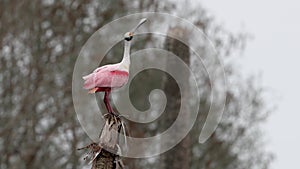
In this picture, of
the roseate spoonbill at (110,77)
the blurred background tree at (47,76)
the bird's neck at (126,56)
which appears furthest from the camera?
the blurred background tree at (47,76)

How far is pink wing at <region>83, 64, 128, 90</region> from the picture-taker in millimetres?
10047

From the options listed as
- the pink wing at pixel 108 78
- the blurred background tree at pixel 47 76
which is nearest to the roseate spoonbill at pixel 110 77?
the pink wing at pixel 108 78

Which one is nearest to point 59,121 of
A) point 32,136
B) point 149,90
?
point 32,136

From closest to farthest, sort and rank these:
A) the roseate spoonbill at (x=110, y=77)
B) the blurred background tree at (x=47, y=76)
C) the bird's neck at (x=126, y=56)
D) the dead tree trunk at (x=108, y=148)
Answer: the dead tree trunk at (x=108, y=148) → the bird's neck at (x=126, y=56) → the roseate spoonbill at (x=110, y=77) → the blurred background tree at (x=47, y=76)

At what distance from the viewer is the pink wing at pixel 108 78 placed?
33.0 feet

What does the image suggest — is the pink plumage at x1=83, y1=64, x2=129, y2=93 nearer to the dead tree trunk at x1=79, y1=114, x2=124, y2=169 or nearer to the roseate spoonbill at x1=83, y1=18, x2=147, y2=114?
the roseate spoonbill at x1=83, y1=18, x2=147, y2=114

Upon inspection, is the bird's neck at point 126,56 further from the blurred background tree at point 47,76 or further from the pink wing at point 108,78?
the blurred background tree at point 47,76

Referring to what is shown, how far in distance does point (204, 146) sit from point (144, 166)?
3.46 m

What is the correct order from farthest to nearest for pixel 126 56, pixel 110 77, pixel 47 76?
pixel 47 76 → pixel 110 77 → pixel 126 56

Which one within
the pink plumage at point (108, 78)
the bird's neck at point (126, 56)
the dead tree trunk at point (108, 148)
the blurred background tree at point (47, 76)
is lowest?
the dead tree trunk at point (108, 148)

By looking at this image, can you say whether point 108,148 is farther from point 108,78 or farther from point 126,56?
point 126,56

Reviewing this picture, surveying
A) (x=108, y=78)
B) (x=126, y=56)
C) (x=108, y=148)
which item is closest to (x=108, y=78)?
(x=108, y=78)

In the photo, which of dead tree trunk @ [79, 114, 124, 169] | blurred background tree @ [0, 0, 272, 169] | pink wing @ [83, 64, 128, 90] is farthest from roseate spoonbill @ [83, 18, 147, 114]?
blurred background tree @ [0, 0, 272, 169]

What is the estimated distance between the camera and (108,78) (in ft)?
33.0
